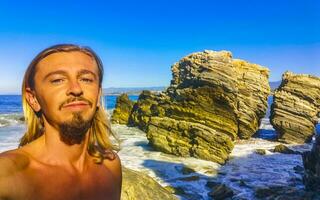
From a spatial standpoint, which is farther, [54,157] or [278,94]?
[278,94]

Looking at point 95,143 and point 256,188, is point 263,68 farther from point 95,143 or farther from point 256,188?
point 95,143

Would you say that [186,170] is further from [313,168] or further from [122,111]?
[122,111]

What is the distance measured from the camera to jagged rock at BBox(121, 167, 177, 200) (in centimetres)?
605

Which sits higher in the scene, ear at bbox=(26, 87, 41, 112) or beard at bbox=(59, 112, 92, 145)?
ear at bbox=(26, 87, 41, 112)

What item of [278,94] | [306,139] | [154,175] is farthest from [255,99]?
[154,175]

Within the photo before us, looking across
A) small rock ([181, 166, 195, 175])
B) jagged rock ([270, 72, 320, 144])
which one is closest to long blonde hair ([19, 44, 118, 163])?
small rock ([181, 166, 195, 175])

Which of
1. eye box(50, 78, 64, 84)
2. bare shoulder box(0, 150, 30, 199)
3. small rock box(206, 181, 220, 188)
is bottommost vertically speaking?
small rock box(206, 181, 220, 188)

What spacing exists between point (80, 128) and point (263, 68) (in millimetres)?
34892

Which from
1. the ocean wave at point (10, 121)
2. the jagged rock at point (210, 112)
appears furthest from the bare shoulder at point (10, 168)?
the ocean wave at point (10, 121)

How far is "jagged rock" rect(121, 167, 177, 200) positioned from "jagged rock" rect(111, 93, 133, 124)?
1334 inches

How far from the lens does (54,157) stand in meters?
2.74

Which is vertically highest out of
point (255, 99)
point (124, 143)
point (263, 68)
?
point (263, 68)

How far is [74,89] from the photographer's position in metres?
2.64

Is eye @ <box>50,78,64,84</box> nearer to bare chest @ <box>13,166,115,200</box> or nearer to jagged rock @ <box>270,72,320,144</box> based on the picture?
bare chest @ <box>13,166,115,200</box>
